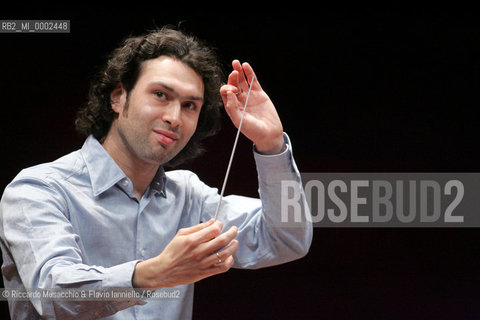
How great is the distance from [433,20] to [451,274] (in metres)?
0.67

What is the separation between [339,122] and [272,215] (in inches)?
18.4

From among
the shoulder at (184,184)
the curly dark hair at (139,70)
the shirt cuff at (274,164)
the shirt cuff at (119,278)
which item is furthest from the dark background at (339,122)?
the shirt cuff at (119,278)

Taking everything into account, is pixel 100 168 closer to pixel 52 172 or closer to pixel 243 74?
pixel 52 172

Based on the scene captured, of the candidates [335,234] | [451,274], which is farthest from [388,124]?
[451,274]

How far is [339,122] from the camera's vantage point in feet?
4.89

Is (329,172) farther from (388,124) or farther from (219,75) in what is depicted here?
(219,75)

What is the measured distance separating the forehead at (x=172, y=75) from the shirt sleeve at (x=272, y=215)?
18 cm

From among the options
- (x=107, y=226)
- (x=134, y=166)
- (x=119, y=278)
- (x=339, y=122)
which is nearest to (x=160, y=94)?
(x=134, y=166)

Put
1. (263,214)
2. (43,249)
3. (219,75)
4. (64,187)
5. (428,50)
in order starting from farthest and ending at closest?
(428,50)
(219,75)
(263,214)
(64,187)
(43,249)

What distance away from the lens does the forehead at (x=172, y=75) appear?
107cm

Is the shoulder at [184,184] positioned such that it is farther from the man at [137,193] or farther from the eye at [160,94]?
the eye at [160,94]

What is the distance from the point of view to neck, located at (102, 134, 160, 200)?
43.5 inches

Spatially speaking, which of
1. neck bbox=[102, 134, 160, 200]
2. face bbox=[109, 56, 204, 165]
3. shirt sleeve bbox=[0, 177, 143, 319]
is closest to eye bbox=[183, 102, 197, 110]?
face bbox=[109, 56, 204, 165]

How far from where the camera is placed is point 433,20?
144 centimetres
